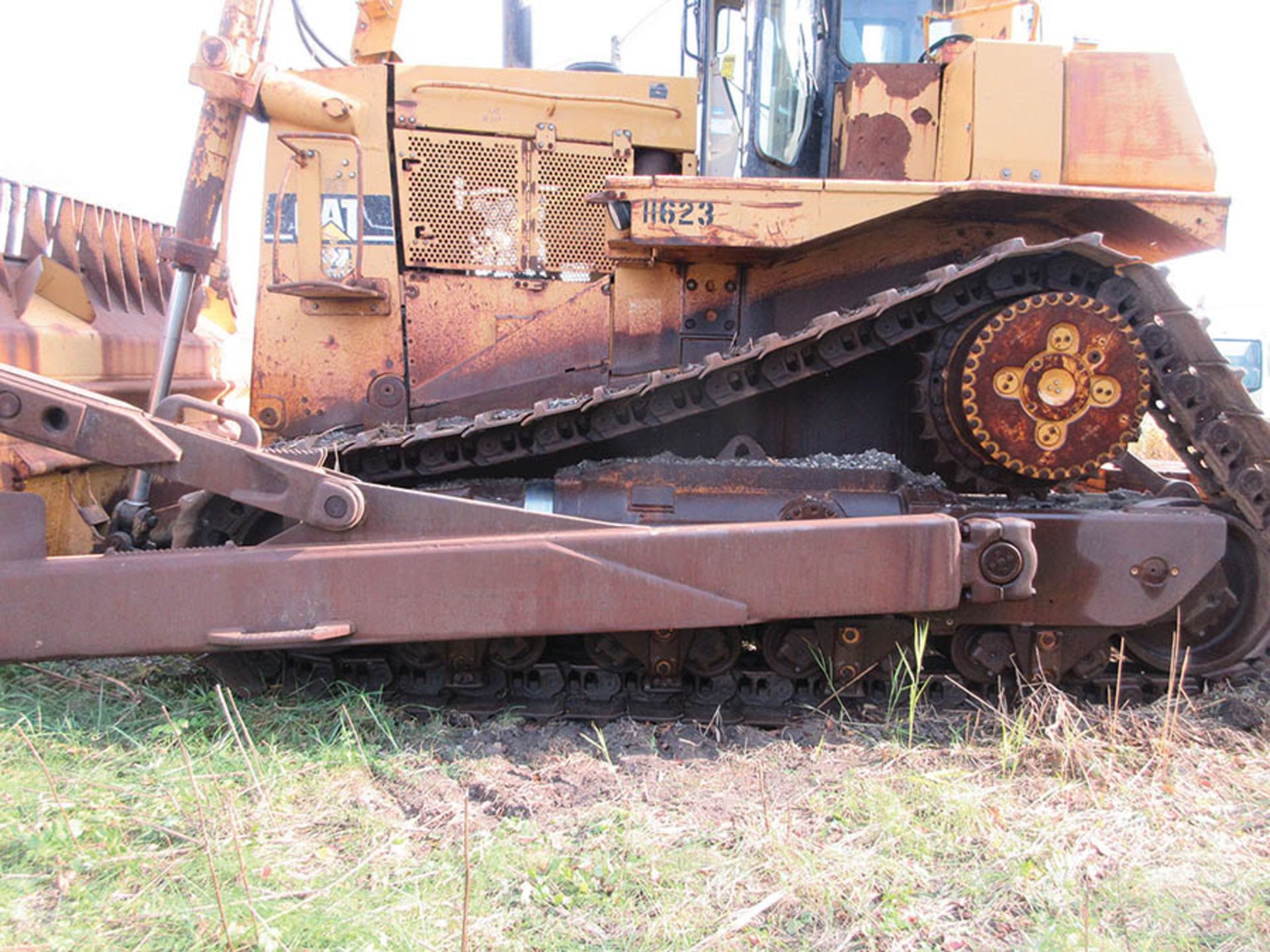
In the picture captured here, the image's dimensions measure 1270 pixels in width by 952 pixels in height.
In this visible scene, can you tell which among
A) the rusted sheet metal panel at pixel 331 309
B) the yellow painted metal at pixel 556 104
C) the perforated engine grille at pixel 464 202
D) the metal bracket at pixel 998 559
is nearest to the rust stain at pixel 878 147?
the yellow painted metal at pixel 556 104

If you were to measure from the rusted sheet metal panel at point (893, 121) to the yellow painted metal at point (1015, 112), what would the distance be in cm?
19

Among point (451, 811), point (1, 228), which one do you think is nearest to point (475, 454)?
point (451, 811)

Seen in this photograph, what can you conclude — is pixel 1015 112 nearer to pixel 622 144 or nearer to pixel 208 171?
pixel 622 144

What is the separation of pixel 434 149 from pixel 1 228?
98.7 inches

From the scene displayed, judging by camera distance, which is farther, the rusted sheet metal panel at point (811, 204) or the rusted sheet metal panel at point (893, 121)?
the rusted sheet metal panel at point (893, 121)

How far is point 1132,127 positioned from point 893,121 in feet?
2.93

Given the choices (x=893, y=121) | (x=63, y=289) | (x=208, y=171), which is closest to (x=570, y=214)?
(x=893, y=121)

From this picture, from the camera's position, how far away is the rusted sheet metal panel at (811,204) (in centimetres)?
332

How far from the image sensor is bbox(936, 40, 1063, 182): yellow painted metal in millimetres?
A: 3566

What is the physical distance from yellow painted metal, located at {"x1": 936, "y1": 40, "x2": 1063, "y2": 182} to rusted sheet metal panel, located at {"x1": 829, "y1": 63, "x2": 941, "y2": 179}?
19cm

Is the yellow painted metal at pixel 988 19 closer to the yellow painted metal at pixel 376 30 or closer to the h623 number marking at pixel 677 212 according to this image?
the h623 number marking at pixel 677 212

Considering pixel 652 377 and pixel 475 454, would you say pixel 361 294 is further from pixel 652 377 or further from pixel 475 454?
pixel 652 377

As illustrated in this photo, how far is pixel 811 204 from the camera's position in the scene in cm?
336

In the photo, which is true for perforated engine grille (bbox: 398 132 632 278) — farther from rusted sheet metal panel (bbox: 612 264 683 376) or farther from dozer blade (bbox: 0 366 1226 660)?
dozer blade (bbox: 0 366 1226 660)
